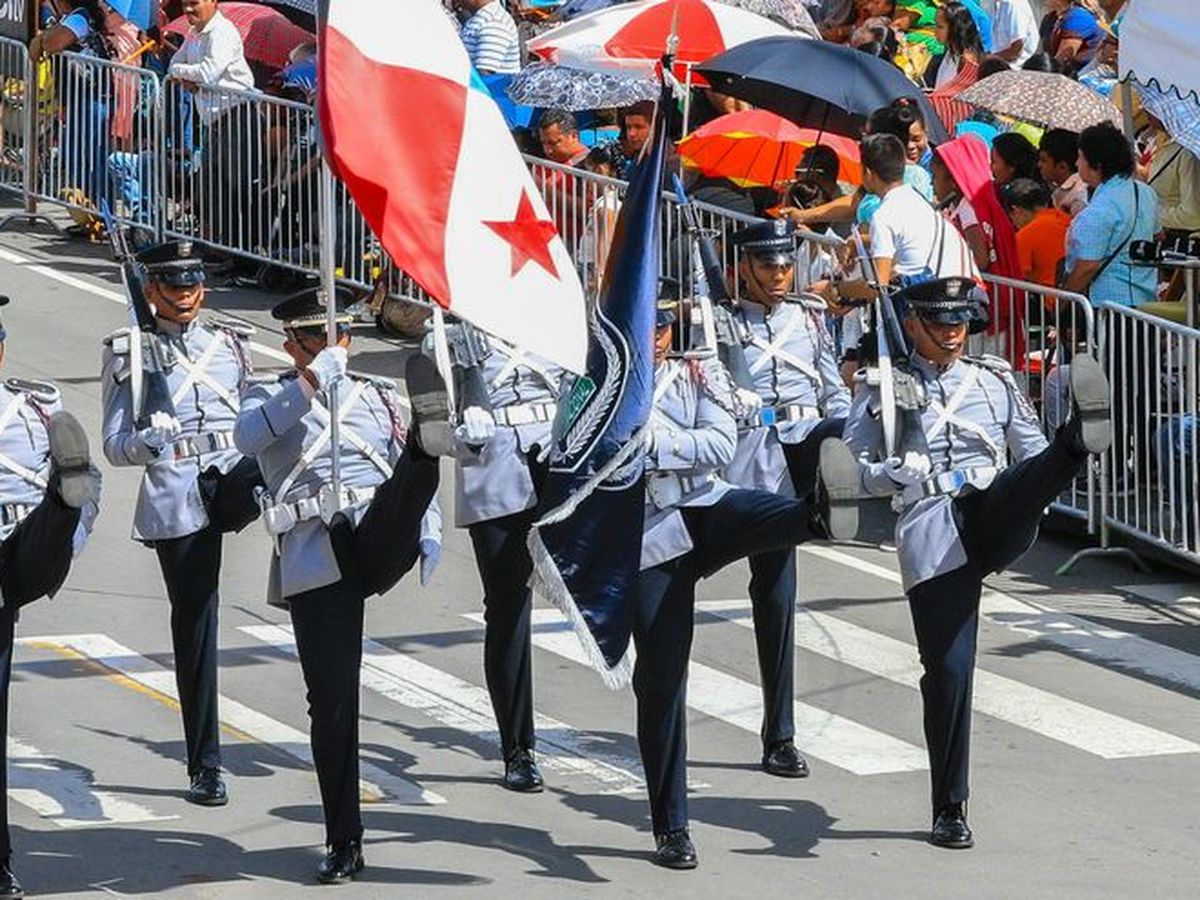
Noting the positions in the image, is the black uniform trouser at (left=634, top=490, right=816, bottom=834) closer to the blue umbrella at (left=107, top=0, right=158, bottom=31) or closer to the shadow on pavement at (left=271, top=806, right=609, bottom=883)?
the shadow on pavement at (left=271, top=806, right=609, bottom=883)

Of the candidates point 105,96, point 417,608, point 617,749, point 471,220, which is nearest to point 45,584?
point 471,220

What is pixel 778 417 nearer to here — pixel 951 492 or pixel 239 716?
pixel 951 492

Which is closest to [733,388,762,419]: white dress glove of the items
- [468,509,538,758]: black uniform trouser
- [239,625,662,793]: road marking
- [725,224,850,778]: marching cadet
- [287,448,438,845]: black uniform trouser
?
[725,224,850,778]: marching cadet

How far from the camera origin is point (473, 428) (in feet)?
33.3

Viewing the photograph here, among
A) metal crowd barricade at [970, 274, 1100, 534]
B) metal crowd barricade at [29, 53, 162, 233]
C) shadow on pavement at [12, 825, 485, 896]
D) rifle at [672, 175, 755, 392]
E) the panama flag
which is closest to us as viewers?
the panama flag

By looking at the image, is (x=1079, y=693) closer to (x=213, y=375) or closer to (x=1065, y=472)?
(x=1065, y=472)

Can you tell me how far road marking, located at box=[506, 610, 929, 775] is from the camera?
36.0 feet

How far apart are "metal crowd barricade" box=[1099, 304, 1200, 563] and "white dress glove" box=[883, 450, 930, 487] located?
400 centimetres

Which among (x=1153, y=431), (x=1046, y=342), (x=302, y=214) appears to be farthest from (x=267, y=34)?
(x=1153, y=431)

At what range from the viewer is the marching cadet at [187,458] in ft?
34.0

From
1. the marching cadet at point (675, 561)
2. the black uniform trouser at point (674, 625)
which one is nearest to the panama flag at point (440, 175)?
the marching cadet at point (675, 561)

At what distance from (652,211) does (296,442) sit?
4.88ft

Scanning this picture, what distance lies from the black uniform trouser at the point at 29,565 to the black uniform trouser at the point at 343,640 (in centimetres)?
90

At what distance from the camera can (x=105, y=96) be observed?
64.6 ft
